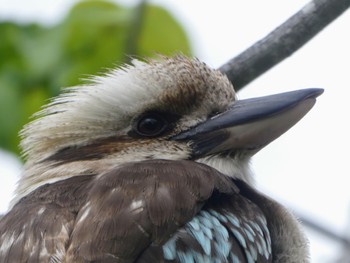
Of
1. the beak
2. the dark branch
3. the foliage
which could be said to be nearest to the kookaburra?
the beak

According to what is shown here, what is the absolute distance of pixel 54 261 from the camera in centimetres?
568

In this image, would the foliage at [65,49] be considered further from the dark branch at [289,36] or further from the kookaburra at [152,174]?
the dark branch at [289,36]

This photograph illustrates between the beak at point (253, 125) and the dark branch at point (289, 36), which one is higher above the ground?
the dark branch at point (289, 36)

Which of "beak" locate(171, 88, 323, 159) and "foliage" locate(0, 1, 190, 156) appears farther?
"foliage" locate(0, 1, 190, 156)

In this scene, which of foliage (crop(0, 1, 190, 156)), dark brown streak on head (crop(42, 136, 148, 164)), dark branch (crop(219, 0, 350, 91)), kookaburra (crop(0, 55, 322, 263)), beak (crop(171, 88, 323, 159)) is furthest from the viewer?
foliage (crop(0, 1, 190, 156))

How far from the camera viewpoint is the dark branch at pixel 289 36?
6.57 m

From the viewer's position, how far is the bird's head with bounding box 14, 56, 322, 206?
677 centimetres

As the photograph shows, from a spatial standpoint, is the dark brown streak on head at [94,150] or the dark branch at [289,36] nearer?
the dark branch at [289,36]

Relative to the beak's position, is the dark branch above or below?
above

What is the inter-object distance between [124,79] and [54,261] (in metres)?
1.55

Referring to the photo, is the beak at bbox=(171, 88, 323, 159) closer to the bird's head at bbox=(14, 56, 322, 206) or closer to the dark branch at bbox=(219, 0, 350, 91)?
the bird's head at bbox=(14, 56, 322, 206)

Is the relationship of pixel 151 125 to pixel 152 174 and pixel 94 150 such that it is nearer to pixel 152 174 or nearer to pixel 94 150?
pixel 94 150

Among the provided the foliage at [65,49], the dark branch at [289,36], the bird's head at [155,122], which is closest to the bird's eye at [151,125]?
the bird's head at [155,122]

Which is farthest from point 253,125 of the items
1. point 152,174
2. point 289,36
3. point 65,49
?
point 65,49
